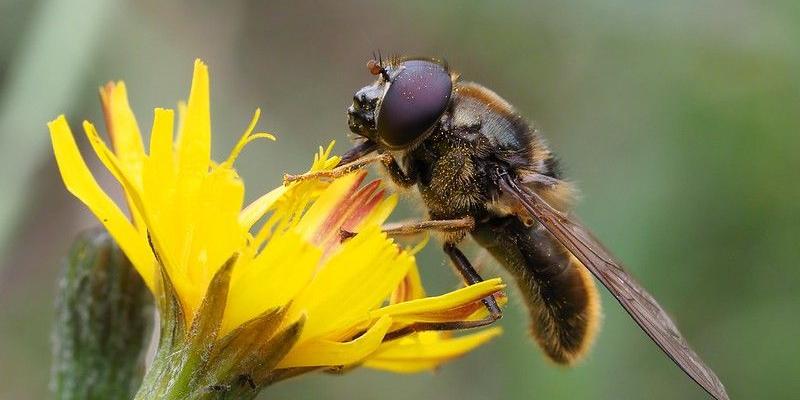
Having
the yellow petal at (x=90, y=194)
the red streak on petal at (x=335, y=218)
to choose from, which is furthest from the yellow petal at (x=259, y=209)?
the yellow petal at (x=90, y=194)

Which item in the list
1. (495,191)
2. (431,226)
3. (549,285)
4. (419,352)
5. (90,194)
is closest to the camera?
(90,194)

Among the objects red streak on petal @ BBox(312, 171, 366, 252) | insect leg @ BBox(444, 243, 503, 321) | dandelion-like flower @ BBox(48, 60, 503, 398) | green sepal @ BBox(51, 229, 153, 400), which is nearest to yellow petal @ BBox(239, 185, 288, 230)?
dandelion-like flower @ BBox(48, 60, 503, 398)

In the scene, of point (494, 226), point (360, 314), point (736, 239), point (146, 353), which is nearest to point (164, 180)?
point (360, 314)

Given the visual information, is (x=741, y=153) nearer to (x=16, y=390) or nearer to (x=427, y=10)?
(x=427, y=10)

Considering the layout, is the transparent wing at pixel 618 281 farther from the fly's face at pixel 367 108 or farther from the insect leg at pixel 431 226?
the fly's face at pixel 367 108

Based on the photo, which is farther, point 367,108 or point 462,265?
point 462,265

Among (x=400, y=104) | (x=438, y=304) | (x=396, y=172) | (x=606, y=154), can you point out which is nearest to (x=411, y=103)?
(x=400, y=104)

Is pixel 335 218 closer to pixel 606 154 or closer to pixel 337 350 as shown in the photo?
pixel 337 350
